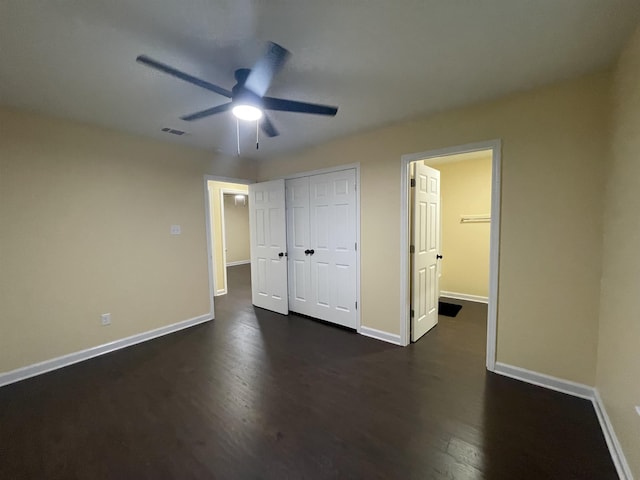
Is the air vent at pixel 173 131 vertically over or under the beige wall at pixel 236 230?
over

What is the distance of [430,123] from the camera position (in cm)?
268

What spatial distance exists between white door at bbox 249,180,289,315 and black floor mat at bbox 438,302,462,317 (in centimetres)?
237

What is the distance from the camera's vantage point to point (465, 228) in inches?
187

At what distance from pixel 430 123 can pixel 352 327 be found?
249 centimetres

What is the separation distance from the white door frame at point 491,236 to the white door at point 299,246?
1388 mm

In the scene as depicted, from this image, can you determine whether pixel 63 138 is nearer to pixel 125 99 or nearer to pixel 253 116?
pixel 125 99

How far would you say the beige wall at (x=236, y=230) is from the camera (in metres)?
8.90

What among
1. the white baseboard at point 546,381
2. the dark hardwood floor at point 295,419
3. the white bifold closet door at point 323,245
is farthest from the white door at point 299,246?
the white baseboard at point 546,381

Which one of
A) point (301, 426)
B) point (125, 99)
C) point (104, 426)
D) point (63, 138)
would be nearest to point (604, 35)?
point (301, 426)

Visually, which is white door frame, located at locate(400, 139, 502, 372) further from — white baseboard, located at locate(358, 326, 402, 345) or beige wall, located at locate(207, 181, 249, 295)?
beige wall, located at locate(207, 181, 249, 295)

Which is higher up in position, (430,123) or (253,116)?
(430,123)

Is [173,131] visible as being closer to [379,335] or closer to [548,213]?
[379,335]

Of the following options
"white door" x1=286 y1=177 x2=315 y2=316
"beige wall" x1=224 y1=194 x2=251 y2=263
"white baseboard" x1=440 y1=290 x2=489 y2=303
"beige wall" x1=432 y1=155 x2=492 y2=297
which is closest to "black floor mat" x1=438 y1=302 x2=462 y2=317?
"white baseboard" x1=440 y1=290 x2=489 y2=303

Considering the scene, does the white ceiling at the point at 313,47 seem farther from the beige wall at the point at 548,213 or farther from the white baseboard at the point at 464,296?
the white baseboard at the point at 464,296
